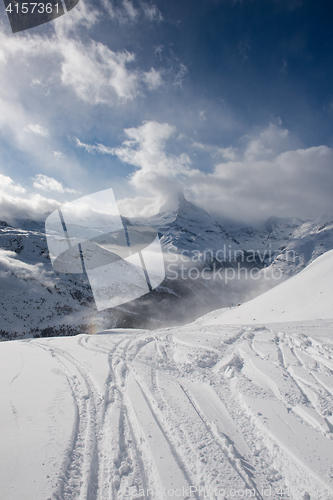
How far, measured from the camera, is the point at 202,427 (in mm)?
3205

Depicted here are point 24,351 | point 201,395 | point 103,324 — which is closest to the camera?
point 201,395

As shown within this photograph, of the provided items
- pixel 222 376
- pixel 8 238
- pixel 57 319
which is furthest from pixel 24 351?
pixel 8 238

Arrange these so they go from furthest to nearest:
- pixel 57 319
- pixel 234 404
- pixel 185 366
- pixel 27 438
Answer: pixel 57 319, pixel 185 366, pixel 234 404, pixel 27 438

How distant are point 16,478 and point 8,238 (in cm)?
5718

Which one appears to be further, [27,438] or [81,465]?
[27,438]

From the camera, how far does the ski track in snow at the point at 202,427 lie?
230 cm

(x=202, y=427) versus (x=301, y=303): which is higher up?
(x=202, y=427)

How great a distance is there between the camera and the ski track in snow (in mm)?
2297

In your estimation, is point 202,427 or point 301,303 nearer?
point 202,427

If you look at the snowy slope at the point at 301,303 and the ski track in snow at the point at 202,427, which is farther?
the snowy slope at the point at 301,303

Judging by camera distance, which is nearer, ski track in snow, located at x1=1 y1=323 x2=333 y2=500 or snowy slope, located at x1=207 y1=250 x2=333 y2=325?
ski track in snow, located at x1=1 y1=323 x2=333 y2=500

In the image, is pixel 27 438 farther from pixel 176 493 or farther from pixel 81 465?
pixel 176 493

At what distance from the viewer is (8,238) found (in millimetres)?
47625

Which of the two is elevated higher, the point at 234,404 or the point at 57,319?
the point at 234,404
